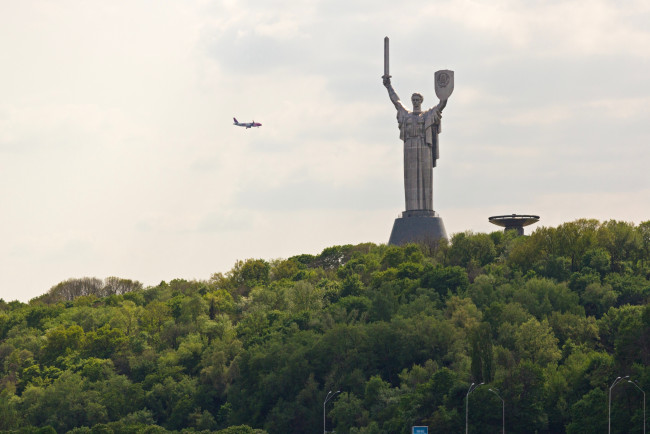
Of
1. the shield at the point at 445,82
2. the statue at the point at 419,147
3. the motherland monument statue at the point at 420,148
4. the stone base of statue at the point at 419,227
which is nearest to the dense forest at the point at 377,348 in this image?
the stone base of statue at the point at 419,227

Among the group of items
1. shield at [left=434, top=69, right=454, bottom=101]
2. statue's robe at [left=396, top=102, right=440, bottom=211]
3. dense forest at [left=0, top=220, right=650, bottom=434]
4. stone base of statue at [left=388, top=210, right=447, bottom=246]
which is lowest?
dense forest at [left=0, top=220, right=650, bottom=434]

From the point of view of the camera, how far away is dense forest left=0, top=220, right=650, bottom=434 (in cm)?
9088

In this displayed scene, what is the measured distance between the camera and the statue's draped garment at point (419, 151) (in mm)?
126938

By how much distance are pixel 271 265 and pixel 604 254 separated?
44.9 metres

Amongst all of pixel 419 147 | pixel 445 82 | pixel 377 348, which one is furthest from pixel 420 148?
pixel 377 348

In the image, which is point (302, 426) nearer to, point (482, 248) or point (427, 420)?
point (427, 420)

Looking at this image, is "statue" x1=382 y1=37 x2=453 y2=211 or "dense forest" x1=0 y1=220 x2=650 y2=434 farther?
"statue" x1=382 y1=37 x2=453 y2=211

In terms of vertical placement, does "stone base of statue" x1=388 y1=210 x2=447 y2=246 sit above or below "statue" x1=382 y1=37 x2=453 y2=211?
below

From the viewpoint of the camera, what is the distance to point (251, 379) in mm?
110188

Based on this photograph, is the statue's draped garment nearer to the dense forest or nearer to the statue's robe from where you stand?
the statue's robe

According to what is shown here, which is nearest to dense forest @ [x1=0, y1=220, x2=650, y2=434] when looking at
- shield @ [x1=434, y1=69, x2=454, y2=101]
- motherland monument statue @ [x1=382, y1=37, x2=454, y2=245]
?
motherland monument statue @ [x1=382, y1=37, x2=454, y2=245]

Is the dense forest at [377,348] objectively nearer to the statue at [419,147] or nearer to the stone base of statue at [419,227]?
the stone base of statue at [419,227]

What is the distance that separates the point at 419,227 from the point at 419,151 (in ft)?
23.2

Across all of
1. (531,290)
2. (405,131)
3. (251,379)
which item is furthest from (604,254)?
(251,379)
